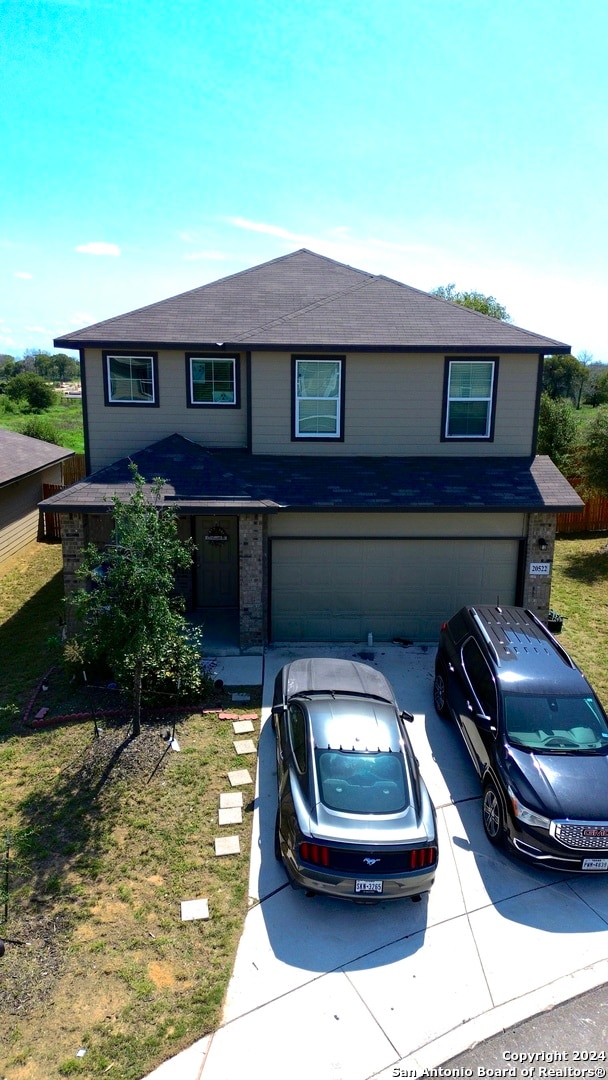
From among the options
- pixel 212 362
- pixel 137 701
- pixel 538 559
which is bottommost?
pixel 137 701

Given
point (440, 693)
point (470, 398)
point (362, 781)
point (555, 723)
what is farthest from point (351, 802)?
point (470, 398)

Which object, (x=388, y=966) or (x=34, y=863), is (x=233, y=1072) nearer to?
(x=388, y=966)

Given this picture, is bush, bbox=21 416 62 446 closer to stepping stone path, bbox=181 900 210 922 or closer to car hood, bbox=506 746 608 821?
stepping stone path, bbox=181 900 210 922

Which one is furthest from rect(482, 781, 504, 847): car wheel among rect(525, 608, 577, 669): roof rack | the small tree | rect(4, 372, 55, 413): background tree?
rect(4, 372, 55, 413): background tree

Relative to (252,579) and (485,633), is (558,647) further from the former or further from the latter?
(252,579)

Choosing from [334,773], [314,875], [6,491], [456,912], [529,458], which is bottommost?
[456,912]

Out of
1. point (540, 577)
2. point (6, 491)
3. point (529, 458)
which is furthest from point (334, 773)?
point (6, 491)
